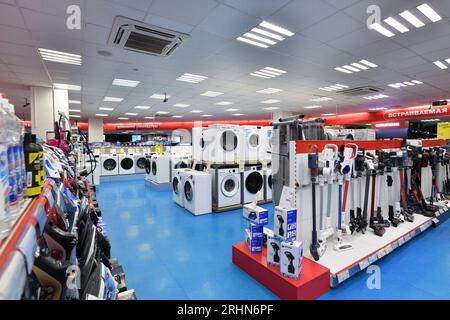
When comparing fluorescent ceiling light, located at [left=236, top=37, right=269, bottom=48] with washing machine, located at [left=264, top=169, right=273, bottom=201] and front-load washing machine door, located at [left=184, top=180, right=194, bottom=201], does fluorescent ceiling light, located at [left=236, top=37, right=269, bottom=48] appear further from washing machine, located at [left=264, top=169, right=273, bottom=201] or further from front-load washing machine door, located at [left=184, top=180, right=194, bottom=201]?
front-load washing machine door, located at [left=184, top=180, right=194, bottom=201]

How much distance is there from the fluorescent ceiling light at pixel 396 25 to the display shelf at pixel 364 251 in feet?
10.4

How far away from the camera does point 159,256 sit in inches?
121

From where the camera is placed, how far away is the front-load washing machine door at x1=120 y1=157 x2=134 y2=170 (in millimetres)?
9309

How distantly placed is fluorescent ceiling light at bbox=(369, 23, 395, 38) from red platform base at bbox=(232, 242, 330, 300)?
12.6ft

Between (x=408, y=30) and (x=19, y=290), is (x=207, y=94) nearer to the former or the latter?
(x=408, y=30)

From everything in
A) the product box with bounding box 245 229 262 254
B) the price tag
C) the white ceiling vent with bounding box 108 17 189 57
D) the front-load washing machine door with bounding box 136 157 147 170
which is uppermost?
the white ceiling vent with bounding box 108 17 189 57

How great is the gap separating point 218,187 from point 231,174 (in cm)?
41

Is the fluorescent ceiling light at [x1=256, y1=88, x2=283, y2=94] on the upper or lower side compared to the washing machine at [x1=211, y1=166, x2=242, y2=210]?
upper

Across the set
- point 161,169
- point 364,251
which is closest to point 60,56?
point 161,169

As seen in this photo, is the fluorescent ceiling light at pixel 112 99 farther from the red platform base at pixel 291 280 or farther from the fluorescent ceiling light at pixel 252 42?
the red platform base at pixel 291 280

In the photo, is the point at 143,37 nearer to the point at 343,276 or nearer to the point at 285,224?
the point at 285,224

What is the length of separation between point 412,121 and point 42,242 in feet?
50.6

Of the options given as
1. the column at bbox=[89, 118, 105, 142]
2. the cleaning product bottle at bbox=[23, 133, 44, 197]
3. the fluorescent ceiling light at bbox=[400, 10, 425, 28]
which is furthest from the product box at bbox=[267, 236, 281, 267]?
the column at bbox=[89, 118, 105, 142]
